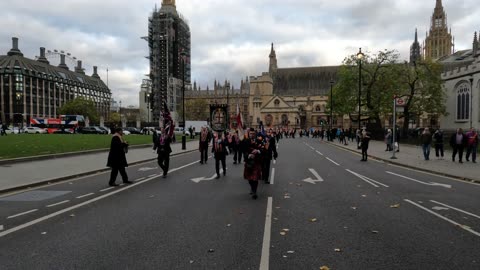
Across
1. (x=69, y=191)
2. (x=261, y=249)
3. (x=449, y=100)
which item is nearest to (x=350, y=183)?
(x=261, y=249)

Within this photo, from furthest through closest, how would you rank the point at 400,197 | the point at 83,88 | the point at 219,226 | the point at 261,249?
1. the point at 83,88
2. the point at 400,197
3. the point at 219,226
4. the point at 261,249

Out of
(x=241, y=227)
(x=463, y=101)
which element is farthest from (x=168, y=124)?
(x=463, y=101)

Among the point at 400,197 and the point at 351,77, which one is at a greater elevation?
the point at 351,77

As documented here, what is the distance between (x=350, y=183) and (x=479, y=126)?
46.8 m

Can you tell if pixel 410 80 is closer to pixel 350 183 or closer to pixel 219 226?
pixel 350 183

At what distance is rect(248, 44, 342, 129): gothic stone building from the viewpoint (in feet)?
393

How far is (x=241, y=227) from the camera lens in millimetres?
Result: 6680

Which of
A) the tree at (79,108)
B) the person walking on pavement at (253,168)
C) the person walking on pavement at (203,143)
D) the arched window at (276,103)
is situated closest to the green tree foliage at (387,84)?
the person walking on pavement at (203,143)

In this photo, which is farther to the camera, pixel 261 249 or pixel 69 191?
pixel 69 191

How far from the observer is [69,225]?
6.84m

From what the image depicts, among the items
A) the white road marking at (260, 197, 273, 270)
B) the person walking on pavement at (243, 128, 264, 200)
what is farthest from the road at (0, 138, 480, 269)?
the person walking on pavement at (243, 128, 264, 200)

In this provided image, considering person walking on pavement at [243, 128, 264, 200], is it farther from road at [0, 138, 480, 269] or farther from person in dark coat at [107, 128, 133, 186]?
person in dark coat at [107, 128, 133, 186]

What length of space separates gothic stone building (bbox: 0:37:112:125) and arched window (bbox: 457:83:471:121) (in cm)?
9446

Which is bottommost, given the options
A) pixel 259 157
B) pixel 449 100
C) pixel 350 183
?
pixel 350 183
